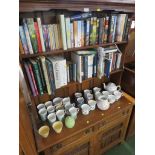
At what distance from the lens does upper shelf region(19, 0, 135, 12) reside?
776 millimetres

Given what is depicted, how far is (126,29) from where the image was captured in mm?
1308

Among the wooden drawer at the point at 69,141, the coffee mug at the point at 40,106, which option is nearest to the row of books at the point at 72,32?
the coffee mug at the point at 40,106

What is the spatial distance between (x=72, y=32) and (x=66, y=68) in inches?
12.2

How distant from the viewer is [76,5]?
3.01 ft

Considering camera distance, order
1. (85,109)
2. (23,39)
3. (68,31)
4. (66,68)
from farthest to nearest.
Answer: (85,109), (66,68), (68,31), (23,39)

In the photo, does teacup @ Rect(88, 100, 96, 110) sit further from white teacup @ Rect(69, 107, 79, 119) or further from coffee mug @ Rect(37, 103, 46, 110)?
coffee mug @ Rect(37, 103, 46, 110)

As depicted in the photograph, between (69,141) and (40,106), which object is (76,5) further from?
(69,141)

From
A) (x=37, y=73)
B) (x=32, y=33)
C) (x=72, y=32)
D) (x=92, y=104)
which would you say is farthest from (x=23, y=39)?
(x=92, y=104)

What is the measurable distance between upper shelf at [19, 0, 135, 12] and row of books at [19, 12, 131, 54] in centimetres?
8

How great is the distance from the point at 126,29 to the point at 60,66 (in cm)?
77
